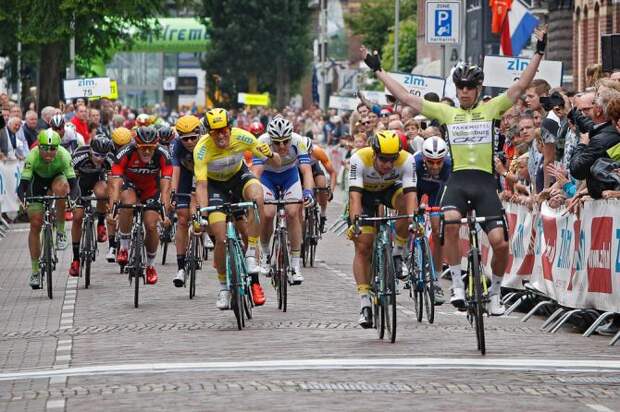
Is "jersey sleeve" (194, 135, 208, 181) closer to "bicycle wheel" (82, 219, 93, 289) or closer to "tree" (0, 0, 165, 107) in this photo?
"bicycle wheel" (82, 219, 93, 289)

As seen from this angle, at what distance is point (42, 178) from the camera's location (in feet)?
70.8

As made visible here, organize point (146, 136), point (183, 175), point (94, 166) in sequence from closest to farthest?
point (146, 136) < point (183, 175) < point (94, 166)

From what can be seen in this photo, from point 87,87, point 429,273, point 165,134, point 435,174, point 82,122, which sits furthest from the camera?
point 87,87

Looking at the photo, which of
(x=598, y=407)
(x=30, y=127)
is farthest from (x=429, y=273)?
(x=30, y=127)

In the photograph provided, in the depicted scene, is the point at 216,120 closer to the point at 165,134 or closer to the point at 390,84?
the point at 390,84

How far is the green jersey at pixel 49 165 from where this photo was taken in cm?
2131

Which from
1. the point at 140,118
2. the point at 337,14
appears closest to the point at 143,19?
the point at 140,118

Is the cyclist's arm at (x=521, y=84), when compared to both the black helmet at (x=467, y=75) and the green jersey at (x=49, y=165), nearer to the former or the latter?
the black helmet at (x=467, y=75)

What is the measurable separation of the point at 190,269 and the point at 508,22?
11.1 meters

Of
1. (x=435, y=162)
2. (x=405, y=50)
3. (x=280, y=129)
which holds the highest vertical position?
(x=405, y=50)

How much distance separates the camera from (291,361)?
13.6 metres

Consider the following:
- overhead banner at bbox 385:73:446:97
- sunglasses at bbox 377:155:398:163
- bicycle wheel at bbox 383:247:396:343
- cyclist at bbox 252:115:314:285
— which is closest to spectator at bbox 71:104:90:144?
overhead banner at bbox 385:73:446:97

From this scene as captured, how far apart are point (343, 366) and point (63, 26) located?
40.2 meters

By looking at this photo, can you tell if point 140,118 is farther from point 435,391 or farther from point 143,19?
point 143,19
